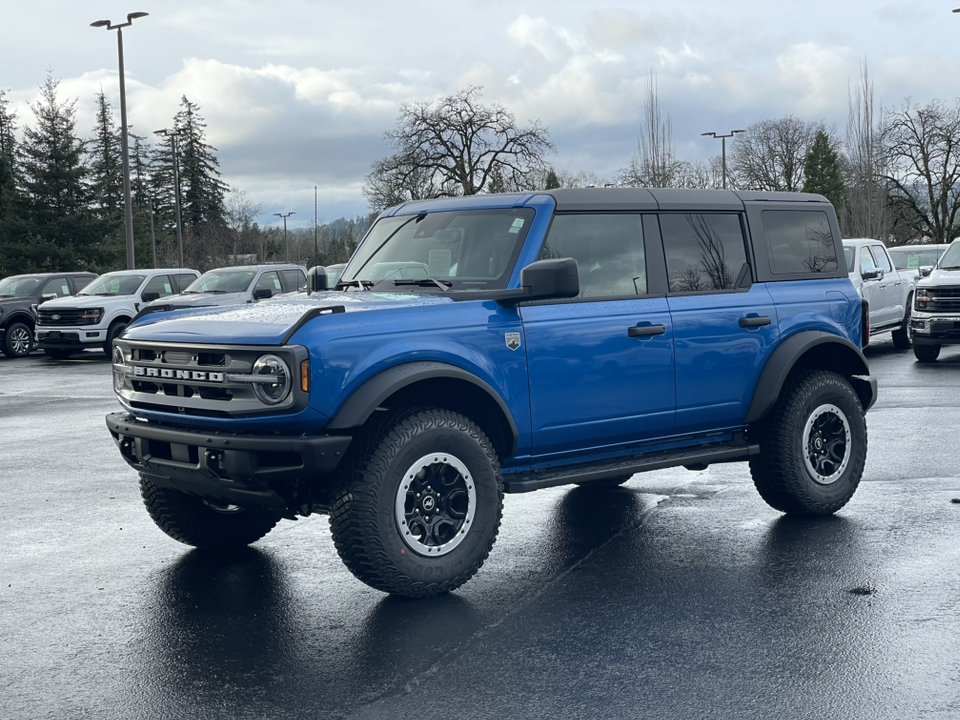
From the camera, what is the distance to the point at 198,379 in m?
5.48

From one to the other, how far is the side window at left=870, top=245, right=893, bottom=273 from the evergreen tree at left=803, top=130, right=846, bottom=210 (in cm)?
7138

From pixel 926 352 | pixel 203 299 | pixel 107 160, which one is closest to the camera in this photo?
pixel 926 352

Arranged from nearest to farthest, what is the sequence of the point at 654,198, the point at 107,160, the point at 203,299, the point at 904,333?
the point at 654,198 → the point at 203,299 → the point at 904,333 → the point at 107,160

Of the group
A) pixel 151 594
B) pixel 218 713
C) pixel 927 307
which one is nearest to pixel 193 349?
pixel 151 594

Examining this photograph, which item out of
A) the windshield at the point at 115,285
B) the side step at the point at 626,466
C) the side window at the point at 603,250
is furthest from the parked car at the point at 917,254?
the side window at the point at 603,250

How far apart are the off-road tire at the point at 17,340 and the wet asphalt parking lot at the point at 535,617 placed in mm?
18459

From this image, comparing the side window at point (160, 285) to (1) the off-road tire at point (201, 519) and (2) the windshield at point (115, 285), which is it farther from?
(1) the off-road tire at point (201, 519)

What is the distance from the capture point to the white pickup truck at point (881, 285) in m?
19.1

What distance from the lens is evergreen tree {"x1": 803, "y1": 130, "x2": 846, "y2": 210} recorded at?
89.9 m

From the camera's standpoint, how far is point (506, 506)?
310 inches

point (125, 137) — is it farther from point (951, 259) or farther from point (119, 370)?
point (119, 370)

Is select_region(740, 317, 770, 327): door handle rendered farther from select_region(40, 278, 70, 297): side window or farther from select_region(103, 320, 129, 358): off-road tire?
select_region(40, 278, 70, 297): side window

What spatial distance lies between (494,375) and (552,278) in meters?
0.57

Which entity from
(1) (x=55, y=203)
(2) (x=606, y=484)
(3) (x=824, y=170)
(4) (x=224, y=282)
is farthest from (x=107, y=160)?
(2) (x=606, y=484)
